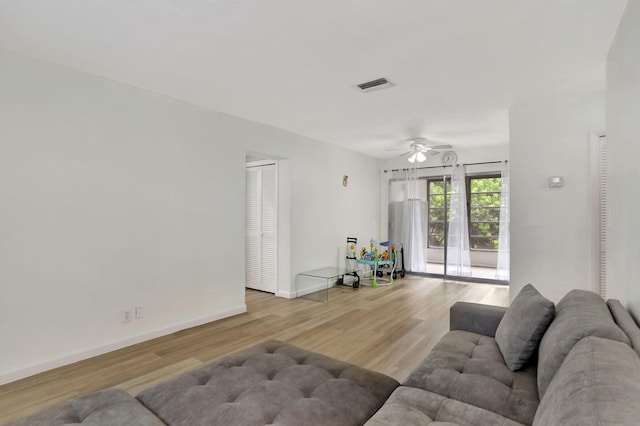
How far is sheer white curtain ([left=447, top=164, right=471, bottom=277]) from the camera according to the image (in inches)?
254

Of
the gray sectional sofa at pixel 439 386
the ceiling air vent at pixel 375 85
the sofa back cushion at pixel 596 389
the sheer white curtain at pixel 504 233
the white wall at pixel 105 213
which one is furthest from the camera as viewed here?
the sheer white curtain at pixel 504 233

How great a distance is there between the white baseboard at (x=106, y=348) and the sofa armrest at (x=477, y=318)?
2759 millimetres

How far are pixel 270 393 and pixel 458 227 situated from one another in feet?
18.8

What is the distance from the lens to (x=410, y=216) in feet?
23.4

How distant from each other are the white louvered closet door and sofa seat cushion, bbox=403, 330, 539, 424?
146 inches

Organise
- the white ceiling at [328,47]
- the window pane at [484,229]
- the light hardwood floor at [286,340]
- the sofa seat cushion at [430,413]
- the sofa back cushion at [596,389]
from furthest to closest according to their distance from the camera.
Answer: the window pane at [484,229] → the light hardwood floor at [286,340] → the white ceiling at [328,47] → the sofa seat cushion at [430,413] → the sofa back cushion at [596,389]

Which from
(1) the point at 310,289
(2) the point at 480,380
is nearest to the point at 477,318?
(2) the point at 480,380

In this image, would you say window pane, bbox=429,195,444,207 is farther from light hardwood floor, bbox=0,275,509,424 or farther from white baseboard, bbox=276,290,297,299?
white baseboard, bbox=276,290,297,299

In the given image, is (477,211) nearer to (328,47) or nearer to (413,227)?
(413,227)

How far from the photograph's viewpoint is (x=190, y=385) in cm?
163

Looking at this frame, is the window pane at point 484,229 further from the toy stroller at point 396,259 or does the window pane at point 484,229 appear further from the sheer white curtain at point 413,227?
the toy stroller at point 396,259

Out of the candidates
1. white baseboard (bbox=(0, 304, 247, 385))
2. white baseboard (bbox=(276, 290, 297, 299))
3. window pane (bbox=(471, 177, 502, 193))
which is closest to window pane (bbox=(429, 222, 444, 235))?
window pane (bbox=(471, 177, 502, 193))

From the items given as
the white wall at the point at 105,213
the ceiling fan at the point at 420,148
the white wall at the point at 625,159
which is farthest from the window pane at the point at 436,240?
the white wall at the point at 625,159

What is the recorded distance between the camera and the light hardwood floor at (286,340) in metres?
2.54
